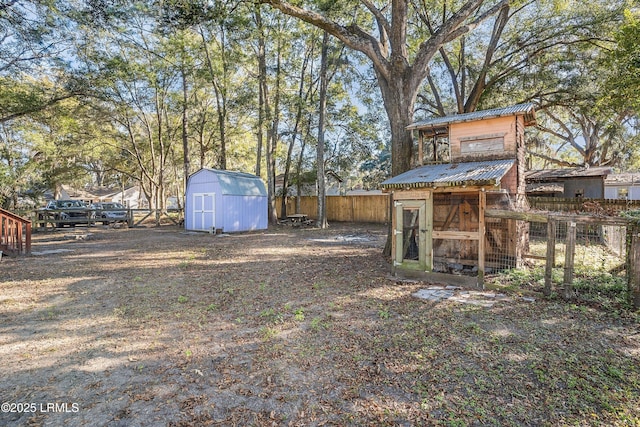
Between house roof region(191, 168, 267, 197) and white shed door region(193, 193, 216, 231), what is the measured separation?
2.71 feet

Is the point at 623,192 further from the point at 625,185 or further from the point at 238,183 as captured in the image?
the point at 238,183

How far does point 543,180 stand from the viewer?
16.0 m

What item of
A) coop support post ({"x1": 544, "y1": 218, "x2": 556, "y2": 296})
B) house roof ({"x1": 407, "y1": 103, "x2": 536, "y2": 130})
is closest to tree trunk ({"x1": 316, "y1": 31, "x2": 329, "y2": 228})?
house roof ({"x1": 407, "y1": 103, "x2": 536, "y2": 130})

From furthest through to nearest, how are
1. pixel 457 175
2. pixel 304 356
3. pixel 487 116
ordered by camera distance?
pixel 487 116 → pixel 457 175 → pixel 304 356

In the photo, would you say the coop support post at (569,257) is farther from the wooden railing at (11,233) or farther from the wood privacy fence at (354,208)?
the wood privacy fence at (354,208)

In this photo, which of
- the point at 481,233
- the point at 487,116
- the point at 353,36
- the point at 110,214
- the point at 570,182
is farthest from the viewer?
the point at 110,214

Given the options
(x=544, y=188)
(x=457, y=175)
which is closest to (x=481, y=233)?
(x=457, y=175)

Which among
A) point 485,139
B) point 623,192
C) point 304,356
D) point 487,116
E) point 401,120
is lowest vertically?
point 304,356

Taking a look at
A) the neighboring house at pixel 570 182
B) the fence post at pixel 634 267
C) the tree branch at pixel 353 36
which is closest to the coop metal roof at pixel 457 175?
the fence post at pixel 634 267

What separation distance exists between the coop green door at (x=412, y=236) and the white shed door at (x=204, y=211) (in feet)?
36.4

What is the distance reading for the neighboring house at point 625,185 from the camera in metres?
20.5

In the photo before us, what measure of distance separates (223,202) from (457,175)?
11.7m

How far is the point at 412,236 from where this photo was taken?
25.1 feet

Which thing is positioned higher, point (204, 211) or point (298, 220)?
point (204, 211)
